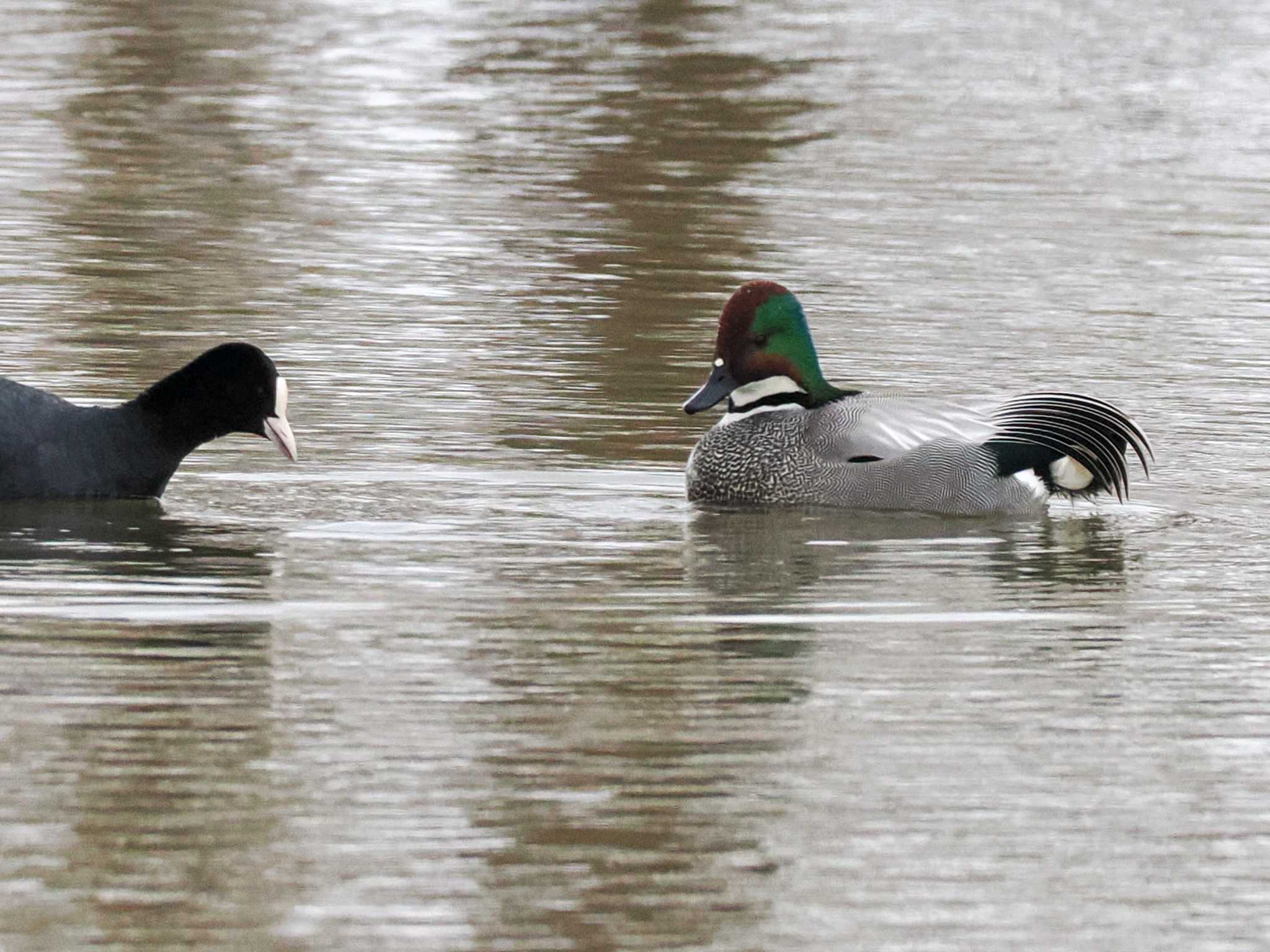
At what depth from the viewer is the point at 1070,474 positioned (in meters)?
10.8

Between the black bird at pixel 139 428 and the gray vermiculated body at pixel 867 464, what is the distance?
5.47 feet

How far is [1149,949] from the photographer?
5.62 metres

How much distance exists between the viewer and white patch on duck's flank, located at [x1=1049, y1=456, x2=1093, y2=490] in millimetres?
10766

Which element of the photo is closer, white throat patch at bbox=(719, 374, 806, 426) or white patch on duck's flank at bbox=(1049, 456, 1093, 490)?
white patch on duck's flank at bbox=(1049, 456, 1093, 490)

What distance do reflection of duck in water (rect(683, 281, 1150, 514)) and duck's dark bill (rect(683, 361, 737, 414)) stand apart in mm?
10

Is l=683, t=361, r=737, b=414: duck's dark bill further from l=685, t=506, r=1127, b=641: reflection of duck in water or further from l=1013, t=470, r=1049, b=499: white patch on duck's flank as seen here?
l=1013, t=470, r=1049, b=499: white patch on duck's flank

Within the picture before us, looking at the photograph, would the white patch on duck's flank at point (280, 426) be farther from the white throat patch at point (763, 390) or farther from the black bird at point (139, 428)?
the white throat patch at point (763, 390)

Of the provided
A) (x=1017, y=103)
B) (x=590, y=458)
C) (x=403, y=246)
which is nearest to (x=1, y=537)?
(x=590, y=458)

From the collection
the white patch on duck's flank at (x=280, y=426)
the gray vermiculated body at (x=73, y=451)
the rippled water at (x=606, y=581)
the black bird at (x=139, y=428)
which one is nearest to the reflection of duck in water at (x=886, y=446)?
the rippled water at (x=606, y=581)

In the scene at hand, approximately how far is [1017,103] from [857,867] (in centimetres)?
2017

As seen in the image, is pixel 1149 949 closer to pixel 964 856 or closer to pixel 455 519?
pixel 964 856

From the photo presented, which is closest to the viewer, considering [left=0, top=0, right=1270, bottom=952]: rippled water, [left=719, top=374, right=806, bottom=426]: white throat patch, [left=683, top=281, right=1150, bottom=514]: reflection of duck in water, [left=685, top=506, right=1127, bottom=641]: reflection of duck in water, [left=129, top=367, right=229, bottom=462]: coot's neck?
[left=0, top=0, right=1270, bottom=952]: rippled water

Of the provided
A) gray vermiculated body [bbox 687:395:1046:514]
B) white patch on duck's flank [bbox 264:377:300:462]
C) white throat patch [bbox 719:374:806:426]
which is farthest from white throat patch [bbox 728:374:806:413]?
white patch on duck's flank [bbox 264:377:300:462]

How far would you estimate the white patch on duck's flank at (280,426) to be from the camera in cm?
Answer: 1059
